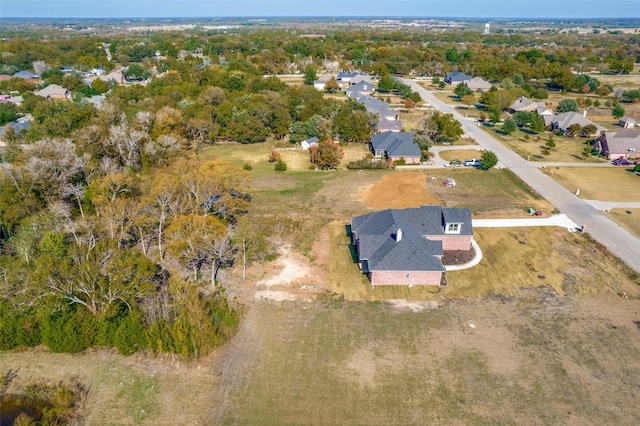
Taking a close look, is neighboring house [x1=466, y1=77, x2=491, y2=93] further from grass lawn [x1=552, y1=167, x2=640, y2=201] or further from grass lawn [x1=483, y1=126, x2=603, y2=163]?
grass lawn [x1=552, y1=167, x2=640, y2=201]

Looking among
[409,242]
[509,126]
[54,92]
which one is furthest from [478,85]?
[54,92]

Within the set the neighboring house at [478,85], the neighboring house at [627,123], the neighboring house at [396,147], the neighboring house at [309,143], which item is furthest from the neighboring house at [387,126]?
the neighboring house at [478,85]

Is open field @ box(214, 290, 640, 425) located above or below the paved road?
below

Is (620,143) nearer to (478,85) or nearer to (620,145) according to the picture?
(620,145)

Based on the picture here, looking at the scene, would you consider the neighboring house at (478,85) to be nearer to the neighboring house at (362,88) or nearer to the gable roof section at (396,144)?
the neighboring house at (362,88)

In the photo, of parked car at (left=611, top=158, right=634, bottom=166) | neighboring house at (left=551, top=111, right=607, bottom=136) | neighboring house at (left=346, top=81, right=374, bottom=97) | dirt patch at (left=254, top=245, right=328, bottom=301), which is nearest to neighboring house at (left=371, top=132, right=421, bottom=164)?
parked car at (left=611, top=158, right=634, bottom=166)

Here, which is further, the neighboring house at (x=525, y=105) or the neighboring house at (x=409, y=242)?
the neighboring house at (x=525, y=105)
